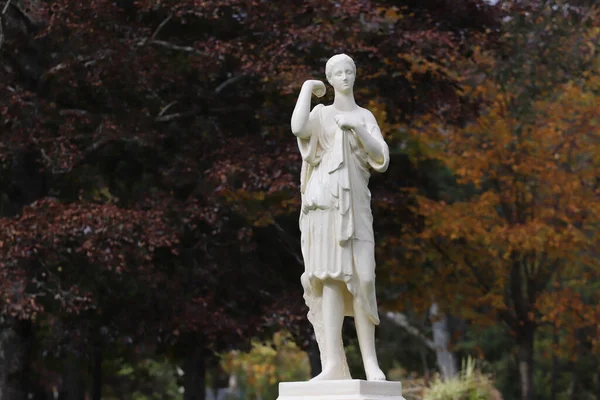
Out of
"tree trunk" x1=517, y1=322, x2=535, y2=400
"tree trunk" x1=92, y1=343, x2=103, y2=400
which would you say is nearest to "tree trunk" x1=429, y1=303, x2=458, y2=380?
"tree trunk" x1=517, y1=322, x2=535, y2=400

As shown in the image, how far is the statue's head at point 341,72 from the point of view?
31.9 ft

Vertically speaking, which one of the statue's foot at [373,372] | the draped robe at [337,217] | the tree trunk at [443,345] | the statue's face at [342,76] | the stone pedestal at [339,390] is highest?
the tree trunk at [443,345]

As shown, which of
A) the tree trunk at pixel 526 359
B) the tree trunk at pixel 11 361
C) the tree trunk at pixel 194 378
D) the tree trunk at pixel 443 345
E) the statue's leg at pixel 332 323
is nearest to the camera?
the statue's leg at pixel 332 323

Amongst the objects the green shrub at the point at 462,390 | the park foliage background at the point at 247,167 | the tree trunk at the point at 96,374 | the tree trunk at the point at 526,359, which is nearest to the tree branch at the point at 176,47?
the park foliage background at the point at 247,167

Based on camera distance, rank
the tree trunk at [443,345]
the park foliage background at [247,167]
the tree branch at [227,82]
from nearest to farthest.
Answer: the park foliage background at [247,167]
the tree branch at [227,82]
the tree trunk at [443,345]

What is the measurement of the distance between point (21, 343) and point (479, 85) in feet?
30.3

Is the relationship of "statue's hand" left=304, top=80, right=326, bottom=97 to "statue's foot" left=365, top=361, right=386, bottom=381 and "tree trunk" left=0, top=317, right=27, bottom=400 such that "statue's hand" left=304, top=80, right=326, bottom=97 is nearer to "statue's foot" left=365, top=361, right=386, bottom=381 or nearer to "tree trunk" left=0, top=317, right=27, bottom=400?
"statue's foot" left=365, top=361, right=386, bottom=381

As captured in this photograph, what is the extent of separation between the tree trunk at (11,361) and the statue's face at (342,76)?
928 cm

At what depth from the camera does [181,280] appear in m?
18.6

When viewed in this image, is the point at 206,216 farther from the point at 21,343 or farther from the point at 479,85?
the point at 479,85

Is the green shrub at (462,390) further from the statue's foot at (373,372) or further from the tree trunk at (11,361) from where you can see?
the statue's foot at (373,372)

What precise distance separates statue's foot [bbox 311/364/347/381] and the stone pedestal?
0.70ft

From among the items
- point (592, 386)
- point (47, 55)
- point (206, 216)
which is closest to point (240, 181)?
point (206, 216)

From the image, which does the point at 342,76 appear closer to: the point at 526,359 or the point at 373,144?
the point at 373,144
